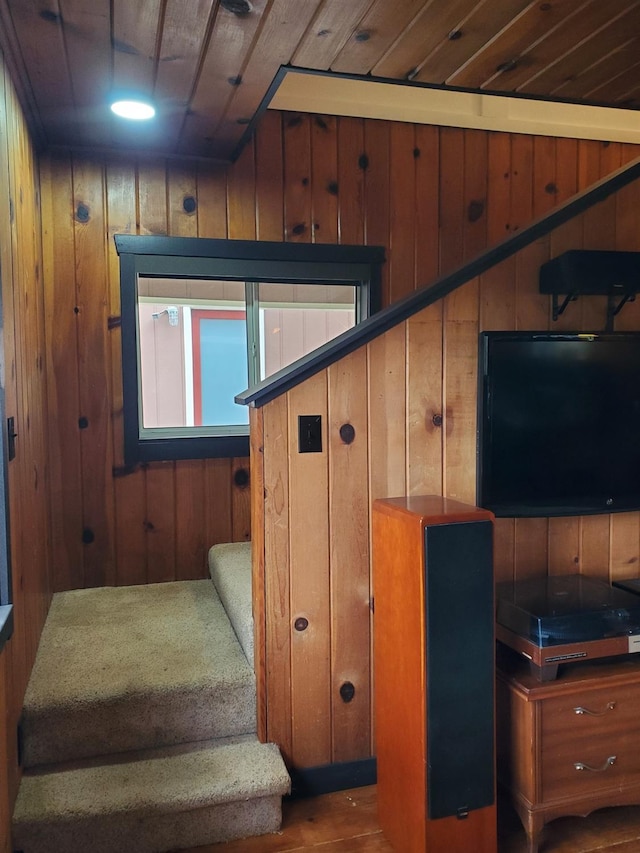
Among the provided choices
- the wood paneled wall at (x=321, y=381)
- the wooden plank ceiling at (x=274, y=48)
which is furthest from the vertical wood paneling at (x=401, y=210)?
the wooden plank ceiling at (x=274, y=48)

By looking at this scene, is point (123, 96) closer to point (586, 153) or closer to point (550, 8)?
point (550, 8)

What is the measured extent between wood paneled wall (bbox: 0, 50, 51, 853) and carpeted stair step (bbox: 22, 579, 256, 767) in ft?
0.34

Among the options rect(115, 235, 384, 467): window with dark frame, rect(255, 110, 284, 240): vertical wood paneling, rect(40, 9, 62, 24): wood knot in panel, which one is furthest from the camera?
rect(255, 110, 284, 240): vertical wood paneling

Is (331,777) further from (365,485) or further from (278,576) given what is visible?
(365,485)

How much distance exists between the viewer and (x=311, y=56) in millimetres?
2072

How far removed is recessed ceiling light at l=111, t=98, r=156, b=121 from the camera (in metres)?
2.39

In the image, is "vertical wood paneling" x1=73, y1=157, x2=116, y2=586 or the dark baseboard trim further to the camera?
"vertical wood paneling" x1=73, y1=157, x2=116, y2=586

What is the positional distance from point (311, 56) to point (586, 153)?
2275 millimetres

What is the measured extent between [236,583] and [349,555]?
667mm

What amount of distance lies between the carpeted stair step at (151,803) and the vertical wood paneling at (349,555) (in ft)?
0.97

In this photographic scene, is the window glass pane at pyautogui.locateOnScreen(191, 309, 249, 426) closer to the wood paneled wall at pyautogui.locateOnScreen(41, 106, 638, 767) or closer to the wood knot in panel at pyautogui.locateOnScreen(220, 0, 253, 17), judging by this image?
the wood paneled wall at pyautogui.locateOnScreen(41, 106, 638, 767)

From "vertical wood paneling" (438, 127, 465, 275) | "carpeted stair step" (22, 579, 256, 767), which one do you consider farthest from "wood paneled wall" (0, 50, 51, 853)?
"vertical wood paneling" (438, 127, 465, 275)

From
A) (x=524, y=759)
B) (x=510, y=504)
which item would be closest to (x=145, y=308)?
(x=510, y=504)

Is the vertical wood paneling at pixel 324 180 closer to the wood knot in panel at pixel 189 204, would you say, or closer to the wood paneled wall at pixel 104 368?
the wood paneled wall at pixel 104 368
